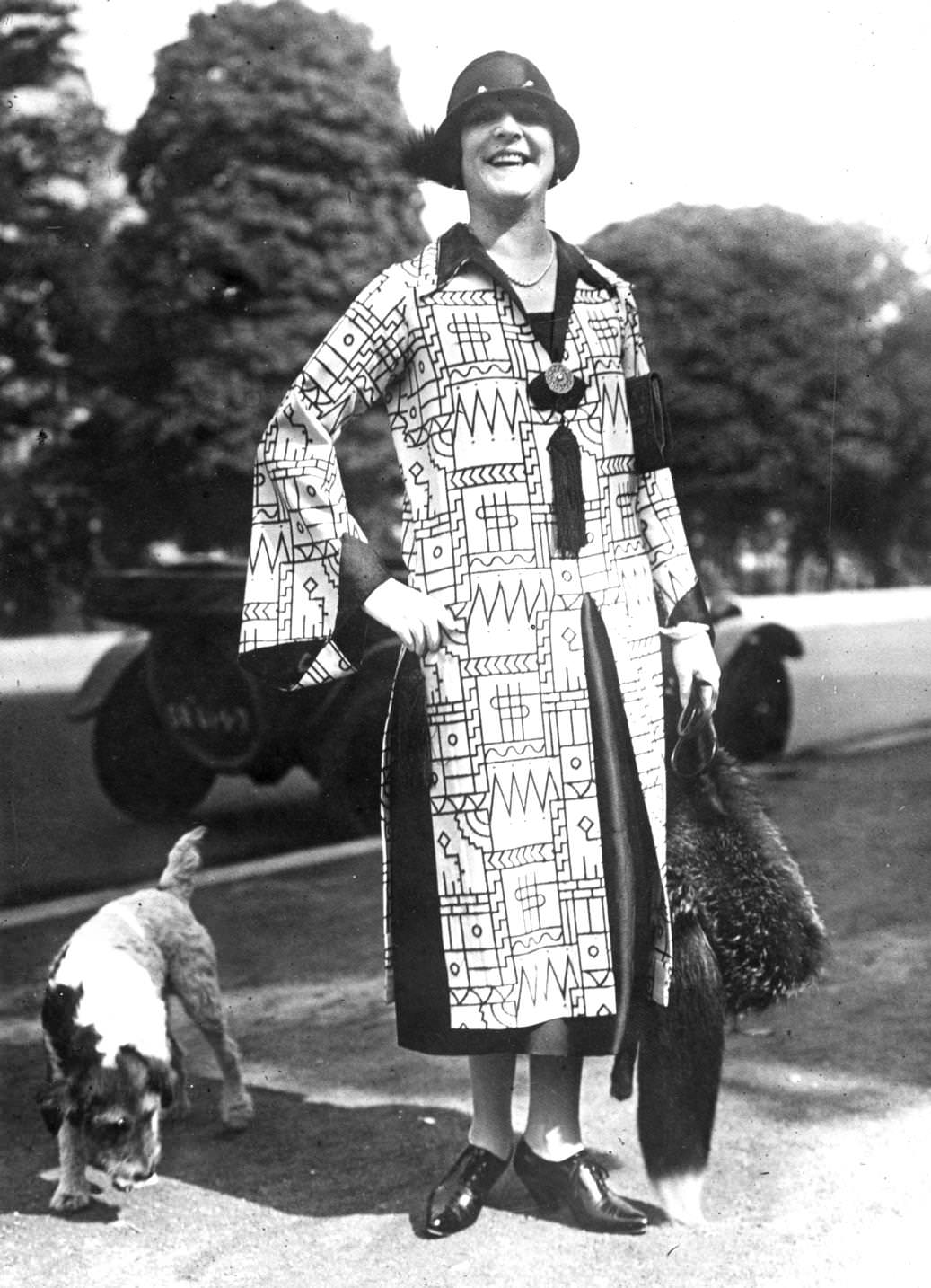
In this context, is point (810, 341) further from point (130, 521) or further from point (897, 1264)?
point (897, 1264)

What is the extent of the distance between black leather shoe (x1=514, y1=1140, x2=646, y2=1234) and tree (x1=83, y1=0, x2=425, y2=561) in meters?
1.66

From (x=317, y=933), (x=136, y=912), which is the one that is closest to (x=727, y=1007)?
(x=317, y=933)

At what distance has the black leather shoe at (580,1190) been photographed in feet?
11.0

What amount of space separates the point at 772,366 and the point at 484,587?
108 centimetres

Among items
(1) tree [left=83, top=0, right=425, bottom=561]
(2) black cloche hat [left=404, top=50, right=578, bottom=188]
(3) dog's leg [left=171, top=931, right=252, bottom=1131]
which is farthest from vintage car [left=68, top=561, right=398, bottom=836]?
(2) black cloche hat [left=404, top=50, right=578, bottom=188]

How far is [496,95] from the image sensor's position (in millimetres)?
3213

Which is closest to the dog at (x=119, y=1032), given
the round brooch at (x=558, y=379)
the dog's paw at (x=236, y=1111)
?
the dog's paw at (x=236, y=1111)

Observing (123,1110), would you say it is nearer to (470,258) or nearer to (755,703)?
(755,703)

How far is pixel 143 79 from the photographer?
3.82 meters

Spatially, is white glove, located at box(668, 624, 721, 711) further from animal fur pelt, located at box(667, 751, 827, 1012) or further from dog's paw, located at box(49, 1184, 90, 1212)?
dog's paw, located at box(49, 1184, 90, 1212)

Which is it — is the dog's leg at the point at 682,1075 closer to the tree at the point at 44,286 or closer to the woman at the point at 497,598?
the woman at the point at 497,598

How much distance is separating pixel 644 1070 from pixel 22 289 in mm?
2552

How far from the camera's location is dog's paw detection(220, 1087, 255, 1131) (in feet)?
12.4

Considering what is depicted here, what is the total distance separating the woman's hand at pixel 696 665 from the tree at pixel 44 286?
1696mm
